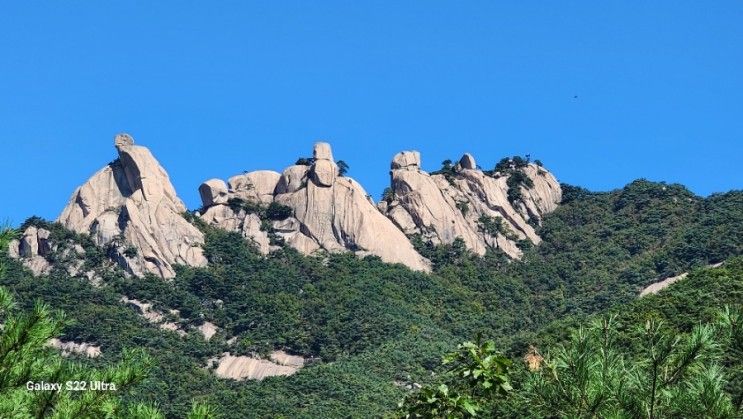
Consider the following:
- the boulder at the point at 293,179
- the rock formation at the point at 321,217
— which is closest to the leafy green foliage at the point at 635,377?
the rock formation at the point at 321,217

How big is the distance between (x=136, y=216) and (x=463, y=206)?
1225 inches

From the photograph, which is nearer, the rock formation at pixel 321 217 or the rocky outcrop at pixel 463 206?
the rock formation at pixel 321 217

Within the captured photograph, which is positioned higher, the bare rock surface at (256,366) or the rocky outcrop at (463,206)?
the rocky outcrop at (463,206)

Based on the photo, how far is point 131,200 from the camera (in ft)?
324

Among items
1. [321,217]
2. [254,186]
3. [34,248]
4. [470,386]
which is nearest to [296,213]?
[321,217]

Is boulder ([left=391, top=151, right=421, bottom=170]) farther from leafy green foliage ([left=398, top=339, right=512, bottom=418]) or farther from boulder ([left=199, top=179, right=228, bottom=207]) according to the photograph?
leafy green foliage ([left=398, top=339, right=512, bottom=418])

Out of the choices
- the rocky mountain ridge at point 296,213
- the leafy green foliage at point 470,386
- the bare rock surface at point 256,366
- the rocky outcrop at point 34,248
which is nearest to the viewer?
the leafy green foliage at point 470,386

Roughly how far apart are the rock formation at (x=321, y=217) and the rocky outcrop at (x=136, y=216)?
4951 mm

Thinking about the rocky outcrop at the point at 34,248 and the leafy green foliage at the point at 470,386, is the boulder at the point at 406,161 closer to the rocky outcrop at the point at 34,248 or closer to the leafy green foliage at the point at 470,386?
the rocky outcrop at the point at 34,248

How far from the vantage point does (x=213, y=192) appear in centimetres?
10738

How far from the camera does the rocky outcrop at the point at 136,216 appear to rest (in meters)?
96.6

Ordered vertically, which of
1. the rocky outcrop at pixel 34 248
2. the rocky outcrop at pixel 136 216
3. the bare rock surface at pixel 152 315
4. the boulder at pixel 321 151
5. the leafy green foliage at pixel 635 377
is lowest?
the leafy green foliage at pixel 635 377

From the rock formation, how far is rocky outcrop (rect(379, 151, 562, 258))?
3.32 metres

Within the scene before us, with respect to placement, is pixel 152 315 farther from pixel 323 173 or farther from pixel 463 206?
pixel 463 206
